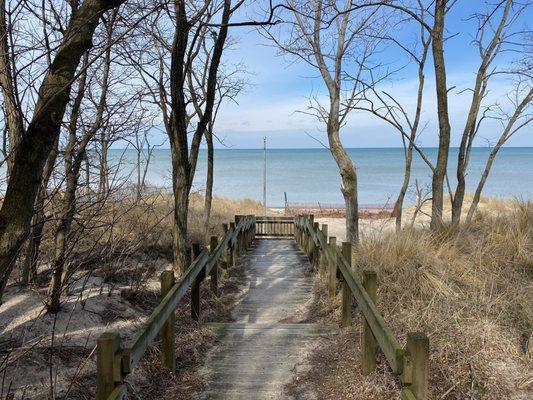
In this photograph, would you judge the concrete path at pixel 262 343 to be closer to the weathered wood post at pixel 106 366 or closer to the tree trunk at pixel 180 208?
the tree trunk at pixel 180 208

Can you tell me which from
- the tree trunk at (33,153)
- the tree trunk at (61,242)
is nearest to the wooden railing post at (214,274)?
the tree trunk at (61,242)

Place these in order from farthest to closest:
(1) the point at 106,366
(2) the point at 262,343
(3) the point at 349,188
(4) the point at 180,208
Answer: (3) the point at 349,188, (4) the point at 180,208, (2) the point at 262,343, (1) the point at 106,366

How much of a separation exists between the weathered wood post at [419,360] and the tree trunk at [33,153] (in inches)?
88.9

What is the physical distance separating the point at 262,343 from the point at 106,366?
8.52 feet

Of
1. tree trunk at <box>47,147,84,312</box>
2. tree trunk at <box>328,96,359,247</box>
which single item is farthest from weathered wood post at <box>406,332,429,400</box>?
tree trunk at <box>328,96,359,247</box>

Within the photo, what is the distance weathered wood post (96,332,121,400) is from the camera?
2822 mm

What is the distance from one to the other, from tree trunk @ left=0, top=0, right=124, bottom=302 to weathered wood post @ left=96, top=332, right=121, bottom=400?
0.64 m

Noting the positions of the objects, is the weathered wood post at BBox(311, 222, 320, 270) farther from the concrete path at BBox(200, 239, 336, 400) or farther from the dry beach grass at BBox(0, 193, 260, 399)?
the dry beach grass at BBox(0, 193, 260, 399)

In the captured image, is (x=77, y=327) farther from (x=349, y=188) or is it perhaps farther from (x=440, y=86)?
(x=440, y=86)

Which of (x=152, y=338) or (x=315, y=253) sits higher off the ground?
(x=152, y=338)

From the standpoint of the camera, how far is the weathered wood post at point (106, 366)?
282 centimetres

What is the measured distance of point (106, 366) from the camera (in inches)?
111

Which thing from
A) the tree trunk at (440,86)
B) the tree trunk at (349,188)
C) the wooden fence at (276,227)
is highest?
the tree trunk at (440,86)

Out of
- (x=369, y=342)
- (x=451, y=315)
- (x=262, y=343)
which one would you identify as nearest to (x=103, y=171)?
(x=262, y=343)
